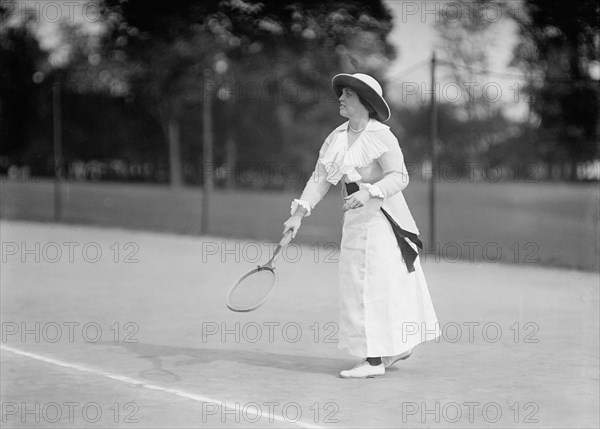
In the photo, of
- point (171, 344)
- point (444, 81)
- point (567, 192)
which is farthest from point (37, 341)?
point (567, 192)

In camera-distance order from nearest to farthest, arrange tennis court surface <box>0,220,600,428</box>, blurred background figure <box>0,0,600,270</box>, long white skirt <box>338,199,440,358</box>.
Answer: tennis court surface <box>0,220,600,428</box> → long white skirt <box>338,199,440,358</box> → blurred background figure <box>0,0,600,270</box>

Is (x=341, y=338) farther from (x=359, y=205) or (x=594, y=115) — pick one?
(x=594, y=115)

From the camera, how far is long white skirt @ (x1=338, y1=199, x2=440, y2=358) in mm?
6824

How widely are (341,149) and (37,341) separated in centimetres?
312

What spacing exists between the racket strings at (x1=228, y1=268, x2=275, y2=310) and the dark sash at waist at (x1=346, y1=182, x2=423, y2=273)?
31.5 inches

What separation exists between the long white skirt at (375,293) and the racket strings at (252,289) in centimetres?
53

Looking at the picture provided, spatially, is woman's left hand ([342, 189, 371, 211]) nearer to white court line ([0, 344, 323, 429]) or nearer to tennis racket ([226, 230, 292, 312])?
tennis racket ([226, 230, 292, 312])

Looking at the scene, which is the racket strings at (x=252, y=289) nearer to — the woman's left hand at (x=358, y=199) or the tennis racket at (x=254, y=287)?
the tennis racket at (x=254, y=287)

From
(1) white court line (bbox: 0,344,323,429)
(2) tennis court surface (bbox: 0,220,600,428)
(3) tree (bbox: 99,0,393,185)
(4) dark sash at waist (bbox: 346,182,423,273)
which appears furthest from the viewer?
(3) tree (bbox: 99,0,393,185)

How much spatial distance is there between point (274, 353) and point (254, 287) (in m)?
1.20

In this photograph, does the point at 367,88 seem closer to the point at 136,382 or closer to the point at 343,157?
the point at 343,157

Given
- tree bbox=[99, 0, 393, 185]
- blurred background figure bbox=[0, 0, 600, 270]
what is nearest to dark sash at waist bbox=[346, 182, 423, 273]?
blurred background figure bbox=[0, 0, 600, 270]

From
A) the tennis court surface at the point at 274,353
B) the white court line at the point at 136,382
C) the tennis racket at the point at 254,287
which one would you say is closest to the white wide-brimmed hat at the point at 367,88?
the tennis racket at the point at 254,287

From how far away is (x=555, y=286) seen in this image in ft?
38.5
